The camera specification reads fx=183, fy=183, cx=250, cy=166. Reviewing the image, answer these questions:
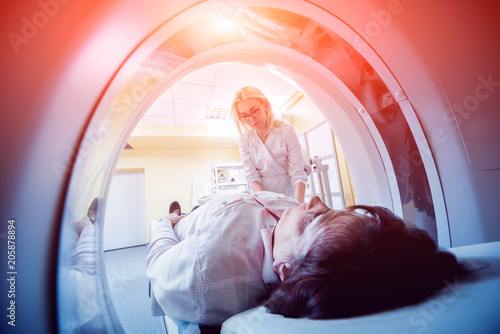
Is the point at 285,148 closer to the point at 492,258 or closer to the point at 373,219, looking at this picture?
the point at 373,219

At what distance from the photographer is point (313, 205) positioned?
729 mm

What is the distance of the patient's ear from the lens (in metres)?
0.54

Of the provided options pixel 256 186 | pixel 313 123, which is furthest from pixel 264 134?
pixel 313 123

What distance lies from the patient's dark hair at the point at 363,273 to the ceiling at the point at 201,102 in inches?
71.5

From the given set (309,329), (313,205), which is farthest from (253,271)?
(313,205)

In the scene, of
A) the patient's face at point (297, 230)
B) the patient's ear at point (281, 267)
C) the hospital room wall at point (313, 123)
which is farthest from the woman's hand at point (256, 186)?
the hospital room wall at point (313, 123)

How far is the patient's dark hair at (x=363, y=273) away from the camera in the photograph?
0.38 m

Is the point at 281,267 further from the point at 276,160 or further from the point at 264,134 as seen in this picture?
the point at 264,134

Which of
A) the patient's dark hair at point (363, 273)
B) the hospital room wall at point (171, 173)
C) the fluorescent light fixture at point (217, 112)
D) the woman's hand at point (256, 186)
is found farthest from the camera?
the hospital room wall at point (171, 173)

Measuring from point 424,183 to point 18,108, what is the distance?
1492 mm

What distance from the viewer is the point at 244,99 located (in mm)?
1436

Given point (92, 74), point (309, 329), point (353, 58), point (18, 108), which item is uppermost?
point (353, 58)

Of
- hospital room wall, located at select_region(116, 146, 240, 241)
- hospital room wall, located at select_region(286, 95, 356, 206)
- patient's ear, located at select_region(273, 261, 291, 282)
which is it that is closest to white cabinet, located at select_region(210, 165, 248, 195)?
hospital room wall, located at select_region(116, 146, 240, 241)

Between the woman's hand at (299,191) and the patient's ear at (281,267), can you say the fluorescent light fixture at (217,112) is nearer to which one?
the woman's hand at (299,191)
